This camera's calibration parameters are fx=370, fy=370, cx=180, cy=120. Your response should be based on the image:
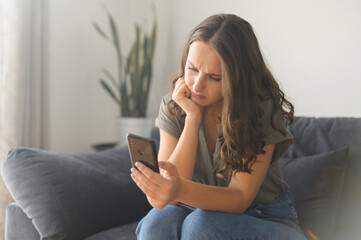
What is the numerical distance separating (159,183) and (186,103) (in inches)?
13.9

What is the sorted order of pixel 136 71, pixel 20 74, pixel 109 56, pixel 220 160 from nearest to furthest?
pixel 220 160, pixel 20 74, pixel 136 71, pixel 109 56

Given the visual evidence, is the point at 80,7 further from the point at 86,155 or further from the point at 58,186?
the point at 58,186

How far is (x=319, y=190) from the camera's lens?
4.53ft

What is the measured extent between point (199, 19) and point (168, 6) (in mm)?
408

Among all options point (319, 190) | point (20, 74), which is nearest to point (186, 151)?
point (319, 190)

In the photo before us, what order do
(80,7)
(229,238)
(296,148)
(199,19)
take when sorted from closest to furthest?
(229,238), (296,148), (199,19), (80,7)

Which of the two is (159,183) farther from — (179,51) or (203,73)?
(179,51)

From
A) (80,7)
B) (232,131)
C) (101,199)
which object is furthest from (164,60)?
(232,131)

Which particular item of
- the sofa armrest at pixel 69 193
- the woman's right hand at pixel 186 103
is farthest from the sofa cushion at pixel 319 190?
the sofa armrest at pixel 69 193

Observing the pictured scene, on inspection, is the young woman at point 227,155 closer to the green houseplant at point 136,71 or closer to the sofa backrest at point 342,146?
the sofa backrest at point 342,146

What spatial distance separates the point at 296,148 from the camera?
155 centimetres

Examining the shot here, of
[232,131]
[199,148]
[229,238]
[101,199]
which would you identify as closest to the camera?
[229,238]

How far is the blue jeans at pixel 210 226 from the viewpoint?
92cm

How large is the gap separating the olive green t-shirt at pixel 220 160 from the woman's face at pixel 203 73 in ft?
0.42
